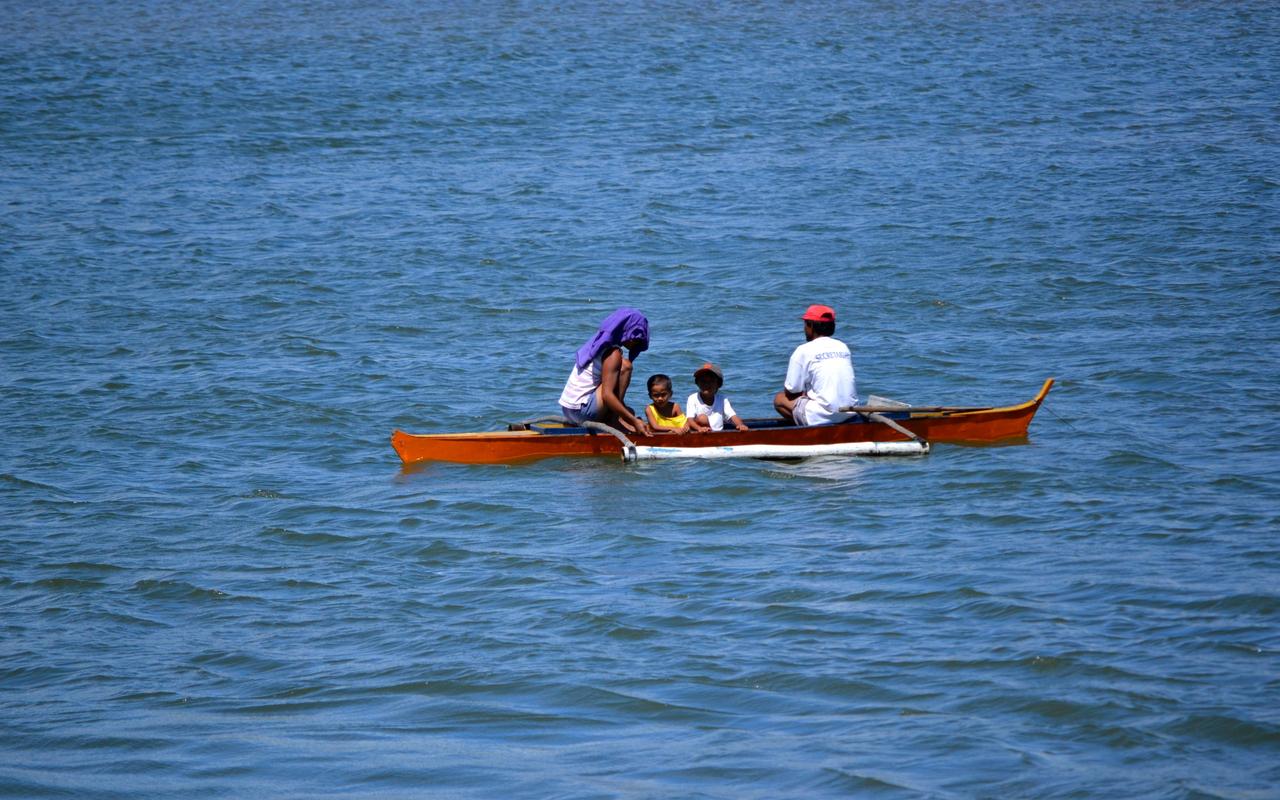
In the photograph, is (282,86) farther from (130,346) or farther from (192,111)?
(130,346)

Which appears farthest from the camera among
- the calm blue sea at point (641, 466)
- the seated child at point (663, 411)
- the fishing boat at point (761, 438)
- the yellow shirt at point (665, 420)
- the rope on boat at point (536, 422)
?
the rope on boat at point (536, 422)

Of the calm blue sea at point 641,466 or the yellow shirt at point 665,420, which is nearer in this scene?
the calm blue sea at point 641,466

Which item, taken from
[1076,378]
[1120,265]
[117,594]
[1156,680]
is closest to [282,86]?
[1120,265]

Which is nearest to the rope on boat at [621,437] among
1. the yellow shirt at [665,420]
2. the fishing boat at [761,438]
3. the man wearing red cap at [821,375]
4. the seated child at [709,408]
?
the fishing boat at [761,438]

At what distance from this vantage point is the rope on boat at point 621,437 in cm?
1181

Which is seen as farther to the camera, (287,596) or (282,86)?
(282,86)

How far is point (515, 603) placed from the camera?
29.6 feet

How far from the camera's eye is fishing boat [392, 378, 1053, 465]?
1181 cm

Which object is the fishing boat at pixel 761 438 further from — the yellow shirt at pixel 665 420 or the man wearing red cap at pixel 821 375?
the yellow shirt at pixel 665 420

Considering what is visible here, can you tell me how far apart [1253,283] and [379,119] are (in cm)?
1854

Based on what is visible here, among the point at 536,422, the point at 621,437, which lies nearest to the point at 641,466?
the point at 621,437

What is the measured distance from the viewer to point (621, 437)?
467 inches

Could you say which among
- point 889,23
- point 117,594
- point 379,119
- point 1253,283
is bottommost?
point 117,594

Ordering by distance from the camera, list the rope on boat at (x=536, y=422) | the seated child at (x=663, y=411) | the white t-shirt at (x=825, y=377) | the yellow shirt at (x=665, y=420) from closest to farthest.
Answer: the white t-shirt at (x=825, y=377) → the seated child at (x=663, y=411) → the yellow shirt at (x=665, y=420) → the rope on boat at (x=536, y=422)
